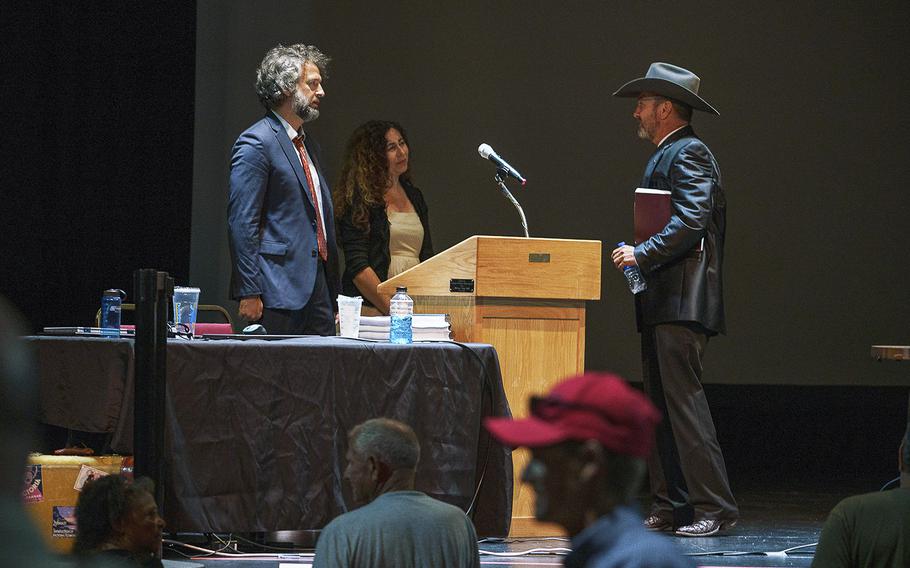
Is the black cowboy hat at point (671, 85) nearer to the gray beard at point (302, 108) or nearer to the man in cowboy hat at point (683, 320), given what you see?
the man in cowboy hat at point (683, 320)

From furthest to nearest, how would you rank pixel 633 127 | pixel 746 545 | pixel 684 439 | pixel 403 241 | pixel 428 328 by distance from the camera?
pixel 633 127 < pixel 403 241 < pixel 684 439 < pixel 746 545 < pixel 428 328

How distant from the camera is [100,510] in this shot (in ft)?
10.2

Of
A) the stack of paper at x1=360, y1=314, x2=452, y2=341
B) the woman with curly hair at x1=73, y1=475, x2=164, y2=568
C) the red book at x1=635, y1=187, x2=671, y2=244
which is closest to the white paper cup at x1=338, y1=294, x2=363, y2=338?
the stack of paper at x1=360, y1=314, x2=452, y2=341

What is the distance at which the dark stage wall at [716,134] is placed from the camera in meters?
9.52

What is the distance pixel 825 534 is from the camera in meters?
2.60

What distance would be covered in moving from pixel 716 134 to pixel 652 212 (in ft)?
16.5

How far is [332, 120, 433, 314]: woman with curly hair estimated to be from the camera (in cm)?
602

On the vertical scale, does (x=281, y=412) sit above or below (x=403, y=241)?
below

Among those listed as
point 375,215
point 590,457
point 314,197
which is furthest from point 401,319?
point 590,457

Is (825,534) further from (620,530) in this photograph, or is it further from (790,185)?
(790,185)

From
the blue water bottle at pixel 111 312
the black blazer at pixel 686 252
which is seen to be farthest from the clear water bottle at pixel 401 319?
the black blazer at pixel 686 252

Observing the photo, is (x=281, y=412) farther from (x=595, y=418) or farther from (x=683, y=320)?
(x=595, y=418)

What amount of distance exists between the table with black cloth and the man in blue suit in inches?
25.9

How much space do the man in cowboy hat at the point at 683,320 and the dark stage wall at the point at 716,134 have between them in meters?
4.41
